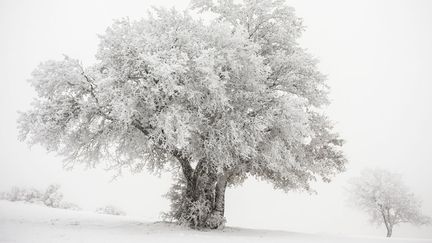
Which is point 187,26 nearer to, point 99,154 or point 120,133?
point 120,133

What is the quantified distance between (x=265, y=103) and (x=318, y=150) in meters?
5.14

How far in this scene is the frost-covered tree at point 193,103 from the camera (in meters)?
18.6

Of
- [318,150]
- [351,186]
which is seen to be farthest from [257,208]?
[318,150]

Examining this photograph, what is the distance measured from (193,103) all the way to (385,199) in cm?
3081

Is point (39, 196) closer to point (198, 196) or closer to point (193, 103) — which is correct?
point (198, 196)

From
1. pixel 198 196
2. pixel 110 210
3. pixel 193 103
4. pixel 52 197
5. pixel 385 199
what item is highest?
pixel 193 103

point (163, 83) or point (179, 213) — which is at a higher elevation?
point (163, 83)

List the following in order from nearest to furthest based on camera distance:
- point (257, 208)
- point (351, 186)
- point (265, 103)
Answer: point (265, 103), point (351, 186), point (257, 208)

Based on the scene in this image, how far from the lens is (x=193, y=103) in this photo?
63.9ft

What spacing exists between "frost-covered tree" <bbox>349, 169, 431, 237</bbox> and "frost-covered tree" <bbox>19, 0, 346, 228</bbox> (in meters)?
21.6

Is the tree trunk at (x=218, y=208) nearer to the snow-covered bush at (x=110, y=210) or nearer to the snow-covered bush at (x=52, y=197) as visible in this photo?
the snow-covered bush at (x=110, y=210)

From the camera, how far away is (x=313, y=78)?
2294 centimetres

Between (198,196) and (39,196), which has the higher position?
(39,196)

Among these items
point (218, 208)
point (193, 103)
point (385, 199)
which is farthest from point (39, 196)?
point (385, 199)
